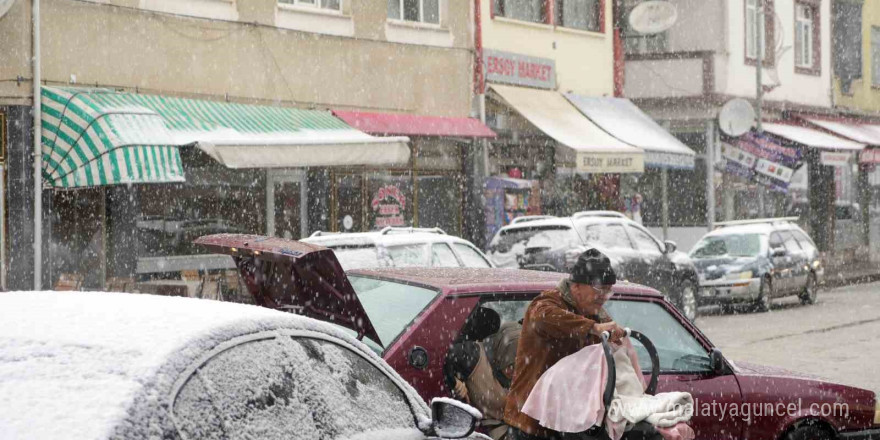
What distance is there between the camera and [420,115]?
22031 mm

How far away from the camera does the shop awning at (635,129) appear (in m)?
25.3

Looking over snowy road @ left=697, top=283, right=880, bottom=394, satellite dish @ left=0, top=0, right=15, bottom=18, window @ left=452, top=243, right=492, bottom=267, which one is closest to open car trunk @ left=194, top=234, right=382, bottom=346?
snowy road @ left=697, top=283, right=880, bottom=394

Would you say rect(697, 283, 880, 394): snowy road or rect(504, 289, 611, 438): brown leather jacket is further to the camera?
rect(697, 283, 880, 394): snowy road

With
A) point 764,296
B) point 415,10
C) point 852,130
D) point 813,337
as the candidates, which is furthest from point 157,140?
point 852,130

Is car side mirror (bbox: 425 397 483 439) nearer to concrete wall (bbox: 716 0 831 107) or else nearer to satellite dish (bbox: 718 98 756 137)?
satellite dish (bbox: 718 98 756 137)

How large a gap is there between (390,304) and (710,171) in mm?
24101

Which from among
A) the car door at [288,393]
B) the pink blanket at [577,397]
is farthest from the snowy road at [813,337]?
the car door at [288,393]

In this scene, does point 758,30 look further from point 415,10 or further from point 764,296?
point 415,10

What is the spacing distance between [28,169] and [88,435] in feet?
44.7

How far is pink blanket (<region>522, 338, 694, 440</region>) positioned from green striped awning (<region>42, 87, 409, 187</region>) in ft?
36.0

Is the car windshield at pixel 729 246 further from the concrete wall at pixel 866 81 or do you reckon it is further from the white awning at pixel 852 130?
the concrete wall at pixel 866 81

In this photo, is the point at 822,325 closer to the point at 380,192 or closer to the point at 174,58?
the point at 380,192

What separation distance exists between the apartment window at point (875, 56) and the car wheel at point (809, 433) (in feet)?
114

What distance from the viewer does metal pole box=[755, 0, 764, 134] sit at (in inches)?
1147
